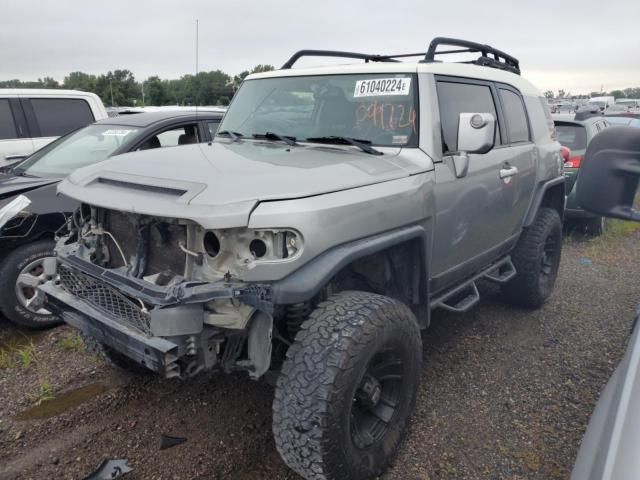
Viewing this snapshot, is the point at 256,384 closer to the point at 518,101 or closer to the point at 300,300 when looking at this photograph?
the point at 300,300

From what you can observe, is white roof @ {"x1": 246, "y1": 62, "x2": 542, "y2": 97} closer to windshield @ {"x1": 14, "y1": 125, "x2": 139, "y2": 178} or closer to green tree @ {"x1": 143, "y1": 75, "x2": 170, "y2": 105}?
windshield @ {"x1": 14, "y1": 125, "x2": 139, "y2": 178}

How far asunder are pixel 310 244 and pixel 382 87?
1.44m

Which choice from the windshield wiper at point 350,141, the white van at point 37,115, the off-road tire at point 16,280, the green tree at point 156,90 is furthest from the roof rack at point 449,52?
the green tree at point 156,90

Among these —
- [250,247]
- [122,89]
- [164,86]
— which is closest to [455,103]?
[250,247]

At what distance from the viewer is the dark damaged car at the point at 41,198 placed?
13.0ft

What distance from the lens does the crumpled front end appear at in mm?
2189

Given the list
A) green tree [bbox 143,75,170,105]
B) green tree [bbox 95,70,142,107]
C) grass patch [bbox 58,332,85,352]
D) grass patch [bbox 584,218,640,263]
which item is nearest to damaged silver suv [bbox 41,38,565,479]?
grass patch [bbox 58,332,85,352]

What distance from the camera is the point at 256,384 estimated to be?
343 cm

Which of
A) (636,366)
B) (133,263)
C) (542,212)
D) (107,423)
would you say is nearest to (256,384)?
(107,423)

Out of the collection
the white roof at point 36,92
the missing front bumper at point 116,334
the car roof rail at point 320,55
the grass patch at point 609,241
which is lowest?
the grass patch at point 609,241

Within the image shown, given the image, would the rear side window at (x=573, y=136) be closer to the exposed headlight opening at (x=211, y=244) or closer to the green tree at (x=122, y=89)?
the exposed headlight opening at (x=211, y=244)

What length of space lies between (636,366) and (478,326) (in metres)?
3.04

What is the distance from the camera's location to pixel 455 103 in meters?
3.46

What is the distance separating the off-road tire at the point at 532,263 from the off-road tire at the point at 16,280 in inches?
148
